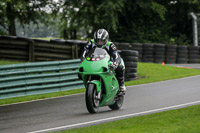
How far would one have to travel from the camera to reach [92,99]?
8664 mm

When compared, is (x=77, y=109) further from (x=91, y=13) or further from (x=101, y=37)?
(x=91, y=13)

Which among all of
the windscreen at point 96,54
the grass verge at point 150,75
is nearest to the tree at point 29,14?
the grass verge at point 150,75

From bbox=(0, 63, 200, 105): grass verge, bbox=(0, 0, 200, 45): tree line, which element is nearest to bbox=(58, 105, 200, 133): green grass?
bbox=(0, 63, 200, 105): grass verge

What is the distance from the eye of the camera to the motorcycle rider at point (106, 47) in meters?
9.02

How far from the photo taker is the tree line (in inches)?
1002

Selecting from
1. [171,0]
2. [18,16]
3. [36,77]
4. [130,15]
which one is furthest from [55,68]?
[171,0]

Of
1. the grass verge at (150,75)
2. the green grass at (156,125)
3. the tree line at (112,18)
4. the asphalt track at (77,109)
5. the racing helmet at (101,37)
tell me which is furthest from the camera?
the tree line at (112,18)

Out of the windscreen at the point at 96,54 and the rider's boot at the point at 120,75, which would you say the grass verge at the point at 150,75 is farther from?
the windscreen at the point at 96,54

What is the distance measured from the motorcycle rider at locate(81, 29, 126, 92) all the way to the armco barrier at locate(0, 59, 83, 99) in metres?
4.51

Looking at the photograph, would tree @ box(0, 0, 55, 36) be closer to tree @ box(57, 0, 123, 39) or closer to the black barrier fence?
tree @ box(57, 0, 123, 39)

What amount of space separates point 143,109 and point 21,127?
2.97 metres

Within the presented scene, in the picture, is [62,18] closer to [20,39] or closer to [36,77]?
[20,39]

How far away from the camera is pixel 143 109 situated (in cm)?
971

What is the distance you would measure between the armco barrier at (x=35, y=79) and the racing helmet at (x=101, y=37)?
4.84 m
